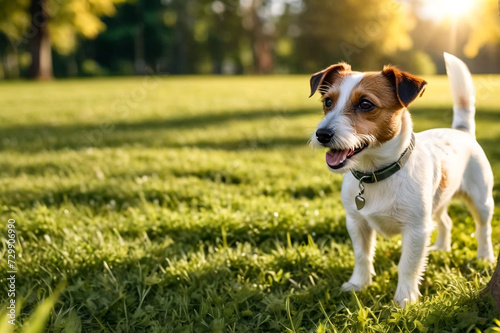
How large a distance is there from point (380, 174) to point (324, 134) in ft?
1.63

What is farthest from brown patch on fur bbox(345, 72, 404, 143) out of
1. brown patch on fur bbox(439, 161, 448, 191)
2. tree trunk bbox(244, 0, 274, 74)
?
tree trunk bbox(244, 0, 274, 74)

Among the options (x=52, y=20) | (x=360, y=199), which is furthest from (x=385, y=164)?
(x=52, y=20)

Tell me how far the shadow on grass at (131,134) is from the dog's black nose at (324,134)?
5.32 meters

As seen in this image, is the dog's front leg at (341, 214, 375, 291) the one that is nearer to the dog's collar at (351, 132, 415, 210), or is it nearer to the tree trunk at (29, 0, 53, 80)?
the dog's collar at (351, 132, 415, 210)

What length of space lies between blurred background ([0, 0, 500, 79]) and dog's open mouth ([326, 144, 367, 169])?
23.3 meters

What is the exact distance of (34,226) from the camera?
4.01 meters

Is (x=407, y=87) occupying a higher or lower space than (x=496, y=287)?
higher

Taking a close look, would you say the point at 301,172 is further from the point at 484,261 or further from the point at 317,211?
the point at 484,261

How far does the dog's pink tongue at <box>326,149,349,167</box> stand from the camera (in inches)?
109

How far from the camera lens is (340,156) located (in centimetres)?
277

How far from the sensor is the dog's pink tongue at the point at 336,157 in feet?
9.05

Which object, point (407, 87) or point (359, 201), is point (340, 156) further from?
point (407, 87)

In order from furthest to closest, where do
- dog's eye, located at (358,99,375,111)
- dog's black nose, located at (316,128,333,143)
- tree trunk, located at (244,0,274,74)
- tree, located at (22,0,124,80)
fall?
tree trunk, located at (244,0,274,74) → tree, located at (22,0,124,80) → dog's eye, located at (358,99,375,111) → dog's black nose, located at (316,128,333,143)

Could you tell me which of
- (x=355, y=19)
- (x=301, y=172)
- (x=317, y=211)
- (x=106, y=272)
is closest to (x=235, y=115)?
(x=301, y=172)
